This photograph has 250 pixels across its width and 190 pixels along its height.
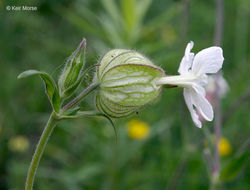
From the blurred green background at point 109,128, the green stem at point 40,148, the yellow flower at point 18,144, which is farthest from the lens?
the yellow flower at point 18,144

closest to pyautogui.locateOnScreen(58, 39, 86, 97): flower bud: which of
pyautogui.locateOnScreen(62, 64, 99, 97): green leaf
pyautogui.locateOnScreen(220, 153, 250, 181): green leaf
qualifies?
pyautogui.locateOnScreen(62, 64, 99, 97): green leaf

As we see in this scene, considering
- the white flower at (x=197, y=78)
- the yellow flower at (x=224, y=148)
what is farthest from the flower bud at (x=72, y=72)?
the yellow flower at (x=224, y=148)

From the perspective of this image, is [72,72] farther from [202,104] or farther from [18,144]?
[18,144]

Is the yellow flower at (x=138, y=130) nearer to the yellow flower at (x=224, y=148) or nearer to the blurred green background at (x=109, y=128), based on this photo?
the blurred green background at (x=109, y=128)

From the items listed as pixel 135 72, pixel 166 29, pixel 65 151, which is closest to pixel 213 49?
pixel 135 72

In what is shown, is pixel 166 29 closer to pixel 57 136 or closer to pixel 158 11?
pixel 158 11

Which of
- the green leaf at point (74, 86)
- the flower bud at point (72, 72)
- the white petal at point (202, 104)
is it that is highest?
the flower bud at point (72, 72)

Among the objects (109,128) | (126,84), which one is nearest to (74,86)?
(126,84)

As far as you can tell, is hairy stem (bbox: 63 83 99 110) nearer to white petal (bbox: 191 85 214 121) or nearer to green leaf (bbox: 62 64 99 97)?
green leaf (bbox: 62 64 99 97)
